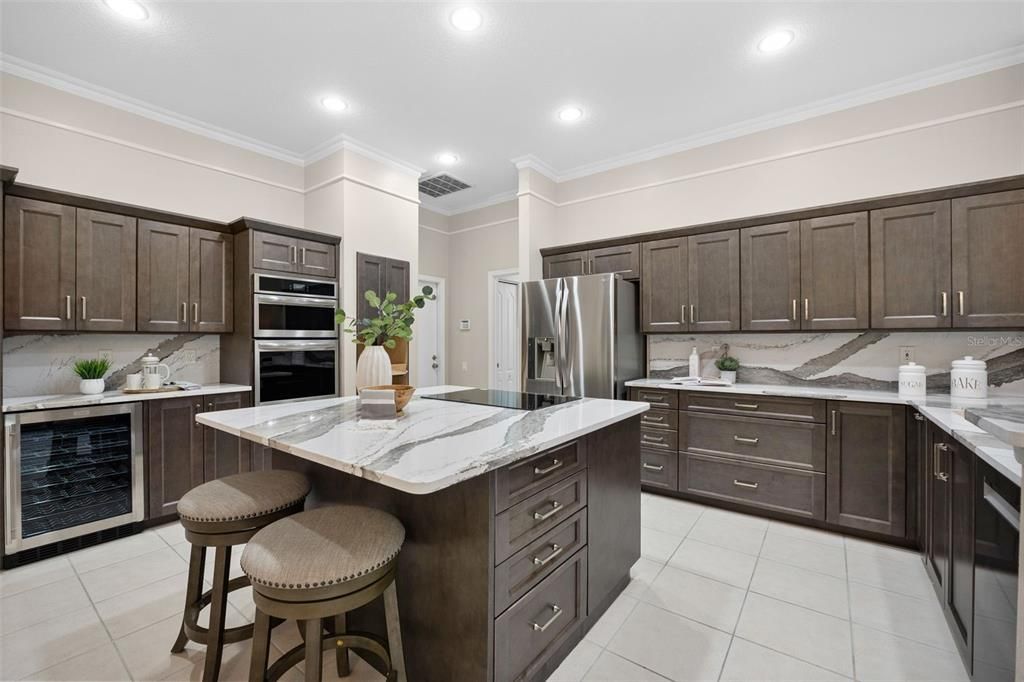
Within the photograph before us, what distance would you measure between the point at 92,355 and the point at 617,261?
4.30 m

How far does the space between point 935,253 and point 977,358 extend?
0.80 metres

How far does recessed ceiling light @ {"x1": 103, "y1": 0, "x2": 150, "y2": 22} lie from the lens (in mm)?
2433

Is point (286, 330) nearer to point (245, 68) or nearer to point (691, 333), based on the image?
point (245, 68)

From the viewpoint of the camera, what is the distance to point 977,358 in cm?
298

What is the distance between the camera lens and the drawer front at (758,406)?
2990 mm

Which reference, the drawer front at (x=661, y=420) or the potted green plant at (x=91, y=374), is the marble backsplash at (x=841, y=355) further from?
the potted green plant at (x=91, y=374)

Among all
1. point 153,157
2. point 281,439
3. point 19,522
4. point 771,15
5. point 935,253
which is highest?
point 771,15

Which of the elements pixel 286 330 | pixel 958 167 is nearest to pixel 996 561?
pixel 958 167

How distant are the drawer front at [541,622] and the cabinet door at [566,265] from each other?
9.93ft

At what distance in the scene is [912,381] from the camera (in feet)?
9.48

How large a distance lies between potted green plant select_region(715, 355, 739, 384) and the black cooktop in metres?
1.92

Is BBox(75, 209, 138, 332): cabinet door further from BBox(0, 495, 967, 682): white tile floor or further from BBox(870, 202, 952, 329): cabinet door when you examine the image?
BBox(870, 202, 952, 329): cabinet door

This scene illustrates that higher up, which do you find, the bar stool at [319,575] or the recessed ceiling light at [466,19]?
the recessed ceiling light at [466,19]

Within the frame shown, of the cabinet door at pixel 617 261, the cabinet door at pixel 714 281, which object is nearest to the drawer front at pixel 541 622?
the cabinet door at pixel 714 281
